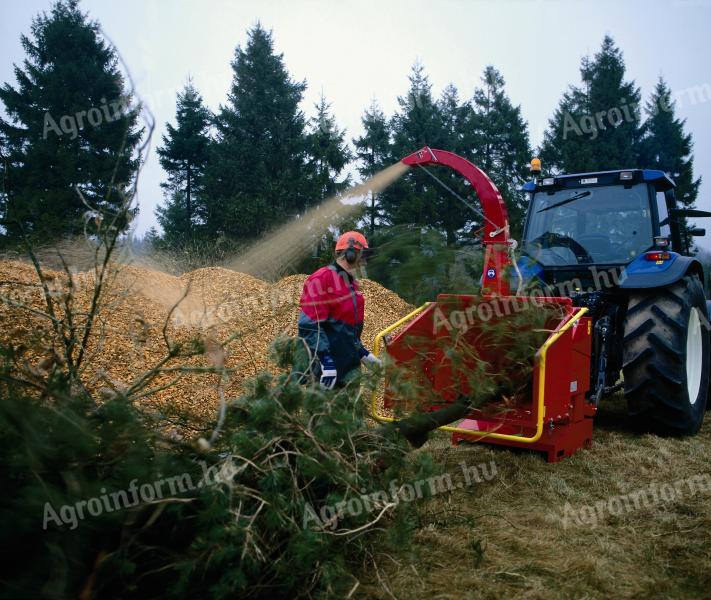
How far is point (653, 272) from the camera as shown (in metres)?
4.70

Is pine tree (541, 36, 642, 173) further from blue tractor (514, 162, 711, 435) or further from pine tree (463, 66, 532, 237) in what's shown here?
blue tractor (514, 162, 711, 435)

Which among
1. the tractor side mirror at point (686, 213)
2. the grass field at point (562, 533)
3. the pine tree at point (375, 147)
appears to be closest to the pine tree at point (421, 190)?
the pine tree at point (375, 147)

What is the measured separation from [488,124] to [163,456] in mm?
26746

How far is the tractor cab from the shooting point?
526 centimetres

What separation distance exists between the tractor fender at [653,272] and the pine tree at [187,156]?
21.9m

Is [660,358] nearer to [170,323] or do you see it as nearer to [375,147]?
[170,323]

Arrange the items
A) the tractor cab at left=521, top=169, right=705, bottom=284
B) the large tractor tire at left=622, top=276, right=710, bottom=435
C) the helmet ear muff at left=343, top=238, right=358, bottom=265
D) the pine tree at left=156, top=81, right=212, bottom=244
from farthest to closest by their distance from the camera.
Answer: the pine tree at left=156, top=81, right=212, bottom=244 < the tractor cab at left=521, top=169, right=705, bottom=284 < the large tractor tire at left=622, top=276, right=710, bottom=435 < the helmet ear muff at left=343, top=238, right=358, bottom=265

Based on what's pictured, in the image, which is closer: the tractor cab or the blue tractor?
the blue tractor

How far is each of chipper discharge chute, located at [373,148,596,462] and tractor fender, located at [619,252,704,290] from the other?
72cm

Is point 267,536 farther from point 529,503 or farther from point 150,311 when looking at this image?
point 150,311

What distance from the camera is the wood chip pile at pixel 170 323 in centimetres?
319

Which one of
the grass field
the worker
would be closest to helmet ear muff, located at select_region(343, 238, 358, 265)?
the worker

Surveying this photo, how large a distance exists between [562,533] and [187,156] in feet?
82.6

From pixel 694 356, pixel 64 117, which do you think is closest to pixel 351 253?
pixel 694 356
